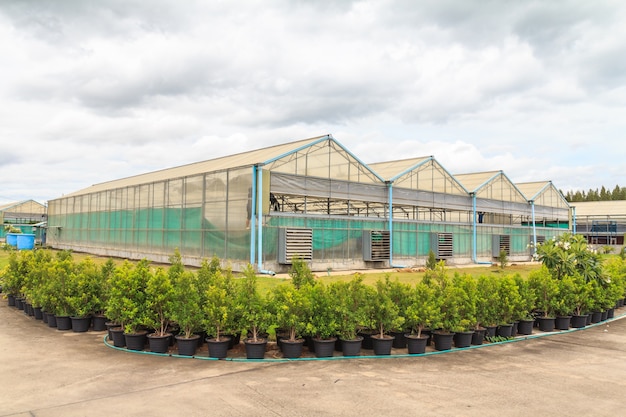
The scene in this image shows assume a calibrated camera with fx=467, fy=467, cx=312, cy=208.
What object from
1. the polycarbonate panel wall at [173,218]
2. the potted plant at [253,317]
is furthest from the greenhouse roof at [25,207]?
the potted plant at [253,317]

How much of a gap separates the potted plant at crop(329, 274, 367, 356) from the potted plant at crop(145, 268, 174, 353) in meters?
3.37

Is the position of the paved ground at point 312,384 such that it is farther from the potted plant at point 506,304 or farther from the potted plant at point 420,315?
the potted plant at point 506,304

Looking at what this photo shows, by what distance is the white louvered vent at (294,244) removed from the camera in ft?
80.8

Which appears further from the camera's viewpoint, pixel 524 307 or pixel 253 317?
pixel 524 307

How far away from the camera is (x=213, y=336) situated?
928 cm

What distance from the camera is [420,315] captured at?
32.1ft

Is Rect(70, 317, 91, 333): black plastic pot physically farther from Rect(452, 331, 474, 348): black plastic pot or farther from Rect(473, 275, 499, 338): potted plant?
Rect(473, 275, 499, 338): potted plant

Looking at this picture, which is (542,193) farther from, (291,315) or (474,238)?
(291,315)

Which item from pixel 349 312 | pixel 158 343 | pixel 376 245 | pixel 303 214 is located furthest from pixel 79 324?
pixel 376 245

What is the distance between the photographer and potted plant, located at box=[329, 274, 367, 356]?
9195 millimetres

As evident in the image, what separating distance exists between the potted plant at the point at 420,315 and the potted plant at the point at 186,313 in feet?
13.9

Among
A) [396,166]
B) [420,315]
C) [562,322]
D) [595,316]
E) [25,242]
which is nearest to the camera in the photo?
[420,315]

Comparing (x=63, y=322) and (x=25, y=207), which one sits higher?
(x=25, y=207)

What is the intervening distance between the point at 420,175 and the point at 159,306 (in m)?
27.0
